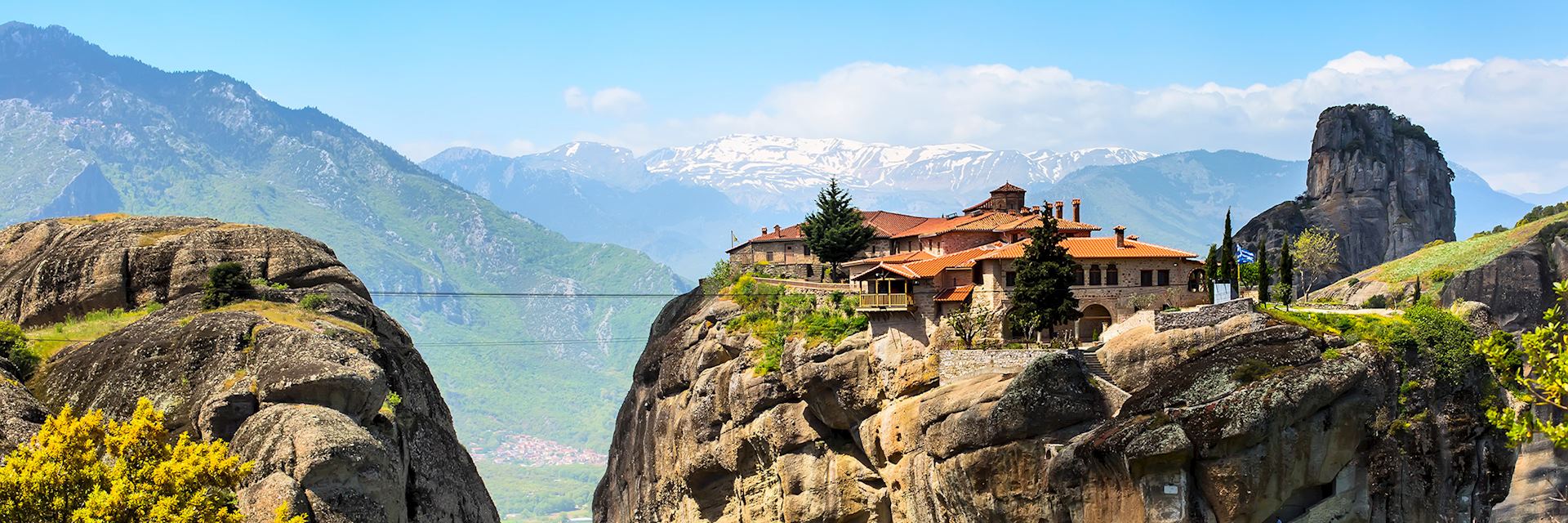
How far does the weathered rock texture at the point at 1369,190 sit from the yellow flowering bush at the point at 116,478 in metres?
138

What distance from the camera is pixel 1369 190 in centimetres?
17262

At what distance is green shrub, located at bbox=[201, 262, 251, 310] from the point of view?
6931cm

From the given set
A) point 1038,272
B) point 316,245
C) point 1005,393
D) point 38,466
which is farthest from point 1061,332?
point 38,466

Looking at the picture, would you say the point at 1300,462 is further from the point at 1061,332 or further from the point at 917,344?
the point at 917,344

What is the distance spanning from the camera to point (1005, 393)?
2889 inches

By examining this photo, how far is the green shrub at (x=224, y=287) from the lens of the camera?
227 feet

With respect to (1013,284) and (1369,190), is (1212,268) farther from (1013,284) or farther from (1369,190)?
(1369,190)

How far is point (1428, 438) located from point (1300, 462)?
8809 mm

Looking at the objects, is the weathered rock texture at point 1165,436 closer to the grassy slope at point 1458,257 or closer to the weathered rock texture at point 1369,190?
the grassy slope at point 1458,257

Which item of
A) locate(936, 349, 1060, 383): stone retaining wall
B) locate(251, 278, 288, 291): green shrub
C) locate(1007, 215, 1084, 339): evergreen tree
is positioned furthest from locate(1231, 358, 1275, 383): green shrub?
locate(251, 278, 288, 291): green shrub

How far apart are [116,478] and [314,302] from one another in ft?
89.9

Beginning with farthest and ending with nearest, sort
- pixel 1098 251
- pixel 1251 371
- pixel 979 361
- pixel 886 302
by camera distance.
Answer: pixel 886 302, pixel 1098 251, pixel 979 361, pixel 1251 371

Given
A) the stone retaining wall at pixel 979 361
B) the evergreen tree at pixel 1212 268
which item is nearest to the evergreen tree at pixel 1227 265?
the evergreen tree at pixel 1212 268

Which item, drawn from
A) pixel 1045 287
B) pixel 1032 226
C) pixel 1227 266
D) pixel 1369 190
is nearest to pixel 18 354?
pixel 1045 287
